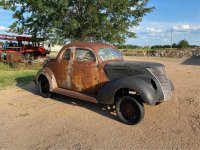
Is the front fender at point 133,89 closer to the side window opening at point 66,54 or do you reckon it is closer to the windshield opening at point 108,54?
the windshield opening at point 108,54

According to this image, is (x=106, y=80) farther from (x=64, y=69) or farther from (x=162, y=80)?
(x=64, y=69)

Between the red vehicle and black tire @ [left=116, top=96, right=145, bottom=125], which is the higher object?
the red vehicle

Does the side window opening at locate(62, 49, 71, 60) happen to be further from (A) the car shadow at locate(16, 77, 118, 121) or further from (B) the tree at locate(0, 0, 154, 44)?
(B) the tree at locate(0, 0, 154, 44)

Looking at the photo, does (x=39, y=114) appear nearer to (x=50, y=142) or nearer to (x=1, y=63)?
(x=50, y=142)

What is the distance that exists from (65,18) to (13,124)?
38.6 ft

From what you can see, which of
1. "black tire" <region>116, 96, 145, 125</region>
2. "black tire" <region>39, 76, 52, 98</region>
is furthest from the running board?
"black tire" <region>116, 96, 145, 125</region>

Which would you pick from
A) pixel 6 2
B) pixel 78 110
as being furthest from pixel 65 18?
pixel 78 110

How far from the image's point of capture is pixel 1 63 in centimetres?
1972

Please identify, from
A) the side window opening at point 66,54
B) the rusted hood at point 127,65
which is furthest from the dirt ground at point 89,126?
the side window opening at point 66,54

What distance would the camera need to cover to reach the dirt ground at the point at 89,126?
540 cm

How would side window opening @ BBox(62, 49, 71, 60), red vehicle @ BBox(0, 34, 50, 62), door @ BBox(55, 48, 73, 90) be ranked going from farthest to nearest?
red vehicle @ BBox(0, 34, 50, 62) → side window opening @ BBox(62, 49, 71, 60) → door @ BBox(55, 48, 73, 90)

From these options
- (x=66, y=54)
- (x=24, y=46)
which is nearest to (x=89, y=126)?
(x=66, y=54)

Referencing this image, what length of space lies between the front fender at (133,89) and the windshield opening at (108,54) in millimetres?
1093

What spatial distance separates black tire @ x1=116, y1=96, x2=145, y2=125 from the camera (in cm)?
631
